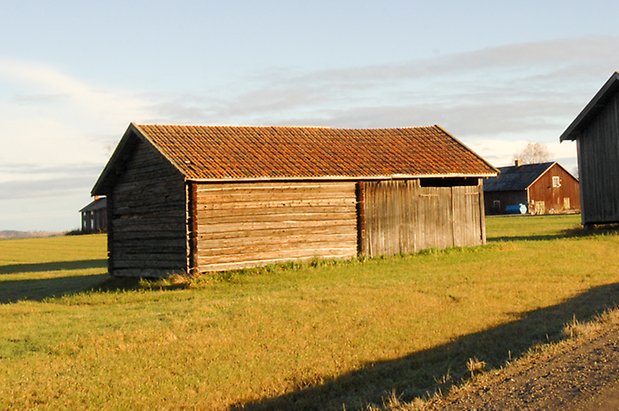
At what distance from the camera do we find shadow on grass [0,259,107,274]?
132 feet

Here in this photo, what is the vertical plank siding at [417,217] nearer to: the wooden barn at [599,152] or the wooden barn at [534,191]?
the wooden barn at [599,152]

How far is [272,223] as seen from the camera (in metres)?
26.8

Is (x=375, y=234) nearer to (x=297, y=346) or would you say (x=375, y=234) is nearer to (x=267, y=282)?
(x=267, y=282)

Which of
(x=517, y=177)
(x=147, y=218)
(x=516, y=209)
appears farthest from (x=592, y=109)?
(x=517, y=177)

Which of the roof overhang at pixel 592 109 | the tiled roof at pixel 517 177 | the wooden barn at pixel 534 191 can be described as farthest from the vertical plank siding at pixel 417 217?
the tiled roof at pixel 517 177

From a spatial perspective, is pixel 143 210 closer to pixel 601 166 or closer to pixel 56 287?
pixel 56 287

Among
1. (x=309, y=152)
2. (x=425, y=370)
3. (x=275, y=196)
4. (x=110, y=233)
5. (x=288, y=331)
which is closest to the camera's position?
(x=425, y=370)

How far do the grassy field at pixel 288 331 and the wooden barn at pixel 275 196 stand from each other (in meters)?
1.35

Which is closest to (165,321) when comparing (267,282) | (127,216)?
(267,282)

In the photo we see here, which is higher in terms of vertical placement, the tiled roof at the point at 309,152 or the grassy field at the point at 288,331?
the tiled roof at the point at 309,152

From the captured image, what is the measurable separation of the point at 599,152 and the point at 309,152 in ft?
48.6

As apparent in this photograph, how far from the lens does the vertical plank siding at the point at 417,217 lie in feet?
96.5

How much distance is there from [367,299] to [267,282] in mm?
5473

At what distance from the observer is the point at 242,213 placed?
26.1 meters
